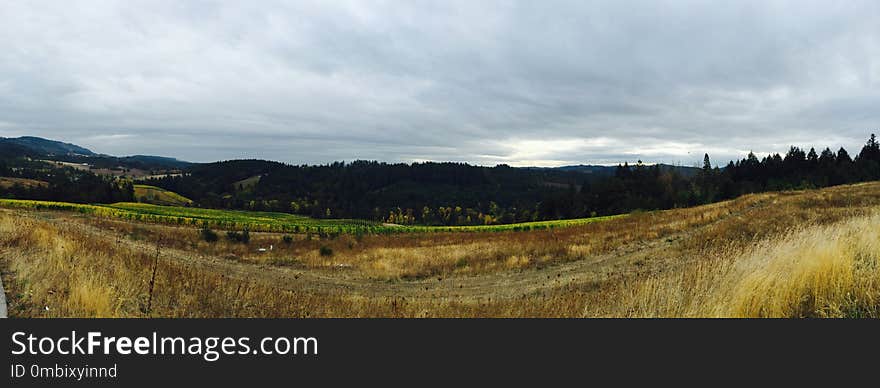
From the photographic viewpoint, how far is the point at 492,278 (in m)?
15.5

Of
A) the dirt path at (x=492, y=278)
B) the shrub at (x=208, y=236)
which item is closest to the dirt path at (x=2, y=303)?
the dirt path at (x=492, y=278)

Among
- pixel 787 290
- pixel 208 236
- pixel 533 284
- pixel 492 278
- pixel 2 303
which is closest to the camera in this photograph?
pixel 787 290

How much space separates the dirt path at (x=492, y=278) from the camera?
13.1 meters

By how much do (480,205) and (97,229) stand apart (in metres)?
168

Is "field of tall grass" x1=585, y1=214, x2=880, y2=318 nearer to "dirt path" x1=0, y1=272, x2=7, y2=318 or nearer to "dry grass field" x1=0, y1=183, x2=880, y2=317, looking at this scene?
"dry grass field" x1=0, y1=183, x2=880, y2=317

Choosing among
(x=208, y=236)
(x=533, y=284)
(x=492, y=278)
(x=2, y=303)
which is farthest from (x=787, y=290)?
(x=208, y=236)

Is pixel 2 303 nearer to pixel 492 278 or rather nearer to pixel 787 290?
pixel 787 290

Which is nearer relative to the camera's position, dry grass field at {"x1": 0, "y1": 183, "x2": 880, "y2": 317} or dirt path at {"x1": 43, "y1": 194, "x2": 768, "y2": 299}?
dry grass field at {"x1": 0, "y1": 183, "x2": 880, "y2": 317}

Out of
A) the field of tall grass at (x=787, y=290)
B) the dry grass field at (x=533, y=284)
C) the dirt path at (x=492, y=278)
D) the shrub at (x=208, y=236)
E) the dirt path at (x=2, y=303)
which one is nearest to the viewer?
the field of tall grass at (x=787, y=290)

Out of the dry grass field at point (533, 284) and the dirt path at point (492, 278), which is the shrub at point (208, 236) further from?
the dry grass field at point (533, 284)

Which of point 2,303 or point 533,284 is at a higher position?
point 2,303

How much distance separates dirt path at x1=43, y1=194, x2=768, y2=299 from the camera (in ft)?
42.9

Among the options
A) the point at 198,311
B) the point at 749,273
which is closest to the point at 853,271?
the point at 749,273

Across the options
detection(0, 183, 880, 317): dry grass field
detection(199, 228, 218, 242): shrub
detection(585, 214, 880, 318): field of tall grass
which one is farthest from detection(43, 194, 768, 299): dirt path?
detection(199, 228, 218, 242): shrub
